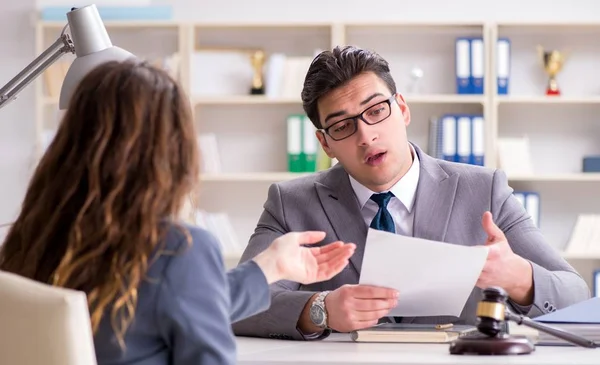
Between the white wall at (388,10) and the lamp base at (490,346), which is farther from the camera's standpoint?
the white wall at (388,10)

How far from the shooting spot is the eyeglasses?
2.52 m

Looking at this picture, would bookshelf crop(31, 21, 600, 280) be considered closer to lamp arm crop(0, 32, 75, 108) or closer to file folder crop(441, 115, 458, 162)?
file folder crop(441, 115, 458, 162)

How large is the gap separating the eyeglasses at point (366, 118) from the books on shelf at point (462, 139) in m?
2.52

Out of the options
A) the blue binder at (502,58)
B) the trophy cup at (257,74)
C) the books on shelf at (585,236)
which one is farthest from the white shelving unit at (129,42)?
the books on shelf at (585,236)

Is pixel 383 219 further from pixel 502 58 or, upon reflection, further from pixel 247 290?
pixel 502 58

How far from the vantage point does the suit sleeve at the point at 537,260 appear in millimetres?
2291

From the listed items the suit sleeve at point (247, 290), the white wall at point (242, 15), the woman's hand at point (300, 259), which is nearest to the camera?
the suit sleeve at point (247, 290)

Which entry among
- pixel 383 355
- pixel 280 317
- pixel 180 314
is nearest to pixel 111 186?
pixel 180 314

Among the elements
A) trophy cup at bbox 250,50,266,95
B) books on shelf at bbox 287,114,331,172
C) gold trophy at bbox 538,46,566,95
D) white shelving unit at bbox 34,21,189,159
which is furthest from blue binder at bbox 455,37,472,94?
white shelving unit at bbox 34,21,189,159

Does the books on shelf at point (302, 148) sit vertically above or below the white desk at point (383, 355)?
above

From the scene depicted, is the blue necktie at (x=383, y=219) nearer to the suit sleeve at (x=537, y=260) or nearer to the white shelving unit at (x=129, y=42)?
the suit sleeve at (x=537, y=260)

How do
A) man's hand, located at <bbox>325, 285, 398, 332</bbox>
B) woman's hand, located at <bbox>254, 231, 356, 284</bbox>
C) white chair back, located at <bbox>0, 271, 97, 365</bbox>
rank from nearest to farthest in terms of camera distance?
1. white chair back, located at <bbox>0, 271, 97, 365</bbox>
2. woman's hand, located at <bbox>254, 231, 356, 284</bbox>
3. man's hand, located at <bbox>325, 285, 398, 332</bbox>

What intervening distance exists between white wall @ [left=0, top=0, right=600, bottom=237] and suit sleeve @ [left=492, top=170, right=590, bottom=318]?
279cm

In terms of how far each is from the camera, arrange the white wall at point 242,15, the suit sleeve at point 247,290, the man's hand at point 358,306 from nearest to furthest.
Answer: the suit sleeve at point 247,290 < the man's hand at point 358,306 < the white wall at point 242,15
